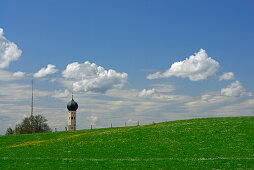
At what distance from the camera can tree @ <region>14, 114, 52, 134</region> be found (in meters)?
103

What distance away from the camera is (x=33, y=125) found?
340 feet

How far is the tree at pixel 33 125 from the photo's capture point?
102875 millimetres

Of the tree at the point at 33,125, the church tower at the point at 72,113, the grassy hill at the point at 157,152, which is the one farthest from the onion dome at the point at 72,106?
the grassy hill at the point at 157,152

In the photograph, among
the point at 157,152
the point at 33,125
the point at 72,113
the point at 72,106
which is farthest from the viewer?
the point at 72,113

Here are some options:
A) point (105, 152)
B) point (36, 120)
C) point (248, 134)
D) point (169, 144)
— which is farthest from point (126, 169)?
point (36, 120)

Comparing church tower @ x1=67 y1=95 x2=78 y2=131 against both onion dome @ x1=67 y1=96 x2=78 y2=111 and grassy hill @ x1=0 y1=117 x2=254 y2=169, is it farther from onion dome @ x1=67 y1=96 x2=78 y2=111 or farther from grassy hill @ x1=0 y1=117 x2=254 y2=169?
grassy hill @ x1=0 y1=117 x2=254 y2=169

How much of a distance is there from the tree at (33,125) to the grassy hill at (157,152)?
67043mm

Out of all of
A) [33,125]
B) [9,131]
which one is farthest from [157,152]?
[9,131]

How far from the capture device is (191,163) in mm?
24156

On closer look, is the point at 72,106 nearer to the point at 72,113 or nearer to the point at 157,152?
the point at 72,113

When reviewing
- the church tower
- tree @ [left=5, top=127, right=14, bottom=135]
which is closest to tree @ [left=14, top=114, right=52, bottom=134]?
tree @ [left=5, top=127, right=14, bottom=135]

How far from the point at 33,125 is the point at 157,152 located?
268ft

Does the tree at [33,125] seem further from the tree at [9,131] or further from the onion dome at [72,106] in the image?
the onion dome at [72,106]

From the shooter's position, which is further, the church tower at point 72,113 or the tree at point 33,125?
the church tower at point 72,113
